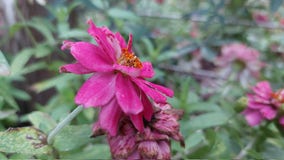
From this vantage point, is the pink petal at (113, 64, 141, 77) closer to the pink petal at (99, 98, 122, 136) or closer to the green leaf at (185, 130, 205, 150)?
the pink petal at (99, 98, 122, 136)

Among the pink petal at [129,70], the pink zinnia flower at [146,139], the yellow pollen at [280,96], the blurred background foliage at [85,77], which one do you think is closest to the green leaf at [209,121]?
the blurred background foliage at [85,77]

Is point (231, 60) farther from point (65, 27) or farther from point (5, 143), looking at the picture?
A: point (5, 143)

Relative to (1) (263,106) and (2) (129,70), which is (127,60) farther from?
(1) (263,106)

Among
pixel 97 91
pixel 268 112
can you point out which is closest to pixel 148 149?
pixel 97 91

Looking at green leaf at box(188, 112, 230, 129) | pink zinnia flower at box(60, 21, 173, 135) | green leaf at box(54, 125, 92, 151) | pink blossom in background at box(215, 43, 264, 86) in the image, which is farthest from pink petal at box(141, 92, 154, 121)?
pink blossom in background at box(215, 43, 264, 86)

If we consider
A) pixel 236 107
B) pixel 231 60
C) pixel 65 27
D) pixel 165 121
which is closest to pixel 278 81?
pixel 231 60

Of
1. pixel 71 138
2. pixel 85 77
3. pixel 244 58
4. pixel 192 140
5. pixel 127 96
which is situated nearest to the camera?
pixel 127 96
